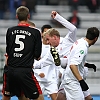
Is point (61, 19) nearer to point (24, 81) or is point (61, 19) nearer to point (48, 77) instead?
point (24, 81)

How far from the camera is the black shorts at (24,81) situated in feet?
28.3

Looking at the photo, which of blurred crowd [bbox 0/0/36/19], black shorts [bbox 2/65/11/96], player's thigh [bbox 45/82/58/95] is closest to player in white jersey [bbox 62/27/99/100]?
black shorts [bbox 2/65/11/96]

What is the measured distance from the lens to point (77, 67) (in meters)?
8.41

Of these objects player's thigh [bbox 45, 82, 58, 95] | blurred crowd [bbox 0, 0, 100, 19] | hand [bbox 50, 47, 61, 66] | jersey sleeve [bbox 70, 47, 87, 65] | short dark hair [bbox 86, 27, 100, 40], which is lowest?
→ player's thigh [bbox 45, 82, 58, 95]

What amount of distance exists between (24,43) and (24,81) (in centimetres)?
57

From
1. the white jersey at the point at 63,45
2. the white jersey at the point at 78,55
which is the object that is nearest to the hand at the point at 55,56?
the white jersey at the point at 63,45

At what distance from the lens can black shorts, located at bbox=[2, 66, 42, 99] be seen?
8617 mm

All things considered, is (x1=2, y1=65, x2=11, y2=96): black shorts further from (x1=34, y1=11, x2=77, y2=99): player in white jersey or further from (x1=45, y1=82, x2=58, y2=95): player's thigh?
(x1=45, y1=82, x2=58, y2=95): player's thigh

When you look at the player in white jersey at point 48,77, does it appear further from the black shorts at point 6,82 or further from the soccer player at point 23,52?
the soccer player at point 23,52

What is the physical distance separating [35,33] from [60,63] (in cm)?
97

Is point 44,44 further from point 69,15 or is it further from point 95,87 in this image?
point 69,15

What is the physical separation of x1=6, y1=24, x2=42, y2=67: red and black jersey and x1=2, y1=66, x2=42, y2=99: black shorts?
0.35ft

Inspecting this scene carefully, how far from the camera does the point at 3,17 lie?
18.8 metres

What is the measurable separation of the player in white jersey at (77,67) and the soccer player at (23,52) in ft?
1.59
